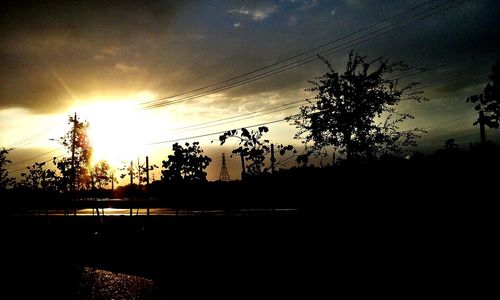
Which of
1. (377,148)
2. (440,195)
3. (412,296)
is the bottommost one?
(412,296)

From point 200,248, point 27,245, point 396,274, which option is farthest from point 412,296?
point 27,245

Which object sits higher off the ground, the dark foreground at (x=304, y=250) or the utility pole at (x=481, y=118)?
the utility pole at (x=481, y=118)

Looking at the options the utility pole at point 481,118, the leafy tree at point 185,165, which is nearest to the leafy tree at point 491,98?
the utility pole at point 481,118

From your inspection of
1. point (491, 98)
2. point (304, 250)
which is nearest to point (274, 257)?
point (304, 250)

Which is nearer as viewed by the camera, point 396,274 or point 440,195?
point 396,274

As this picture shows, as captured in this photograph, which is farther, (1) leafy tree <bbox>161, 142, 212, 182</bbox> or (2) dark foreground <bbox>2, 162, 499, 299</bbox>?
(1) leafy tree <bbox>161, 142, 212, 182</bbox>

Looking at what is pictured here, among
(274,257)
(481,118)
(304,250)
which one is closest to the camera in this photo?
(274,257)

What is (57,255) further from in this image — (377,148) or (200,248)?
(377,148)

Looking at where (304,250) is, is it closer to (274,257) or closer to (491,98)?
(274,257)

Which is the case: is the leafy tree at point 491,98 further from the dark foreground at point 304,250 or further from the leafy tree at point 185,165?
the leafy tree at point 185,165

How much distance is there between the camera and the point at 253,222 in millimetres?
11180

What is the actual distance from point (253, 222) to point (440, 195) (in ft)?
24.3

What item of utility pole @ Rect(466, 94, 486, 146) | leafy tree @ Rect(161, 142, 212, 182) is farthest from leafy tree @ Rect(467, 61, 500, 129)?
leafy tree @ Rect(161, 142, 212, 182)

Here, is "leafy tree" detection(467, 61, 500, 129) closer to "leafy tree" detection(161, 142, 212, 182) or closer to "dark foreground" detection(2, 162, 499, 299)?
"dark foreground" detection(2, 162, 499, 299)
